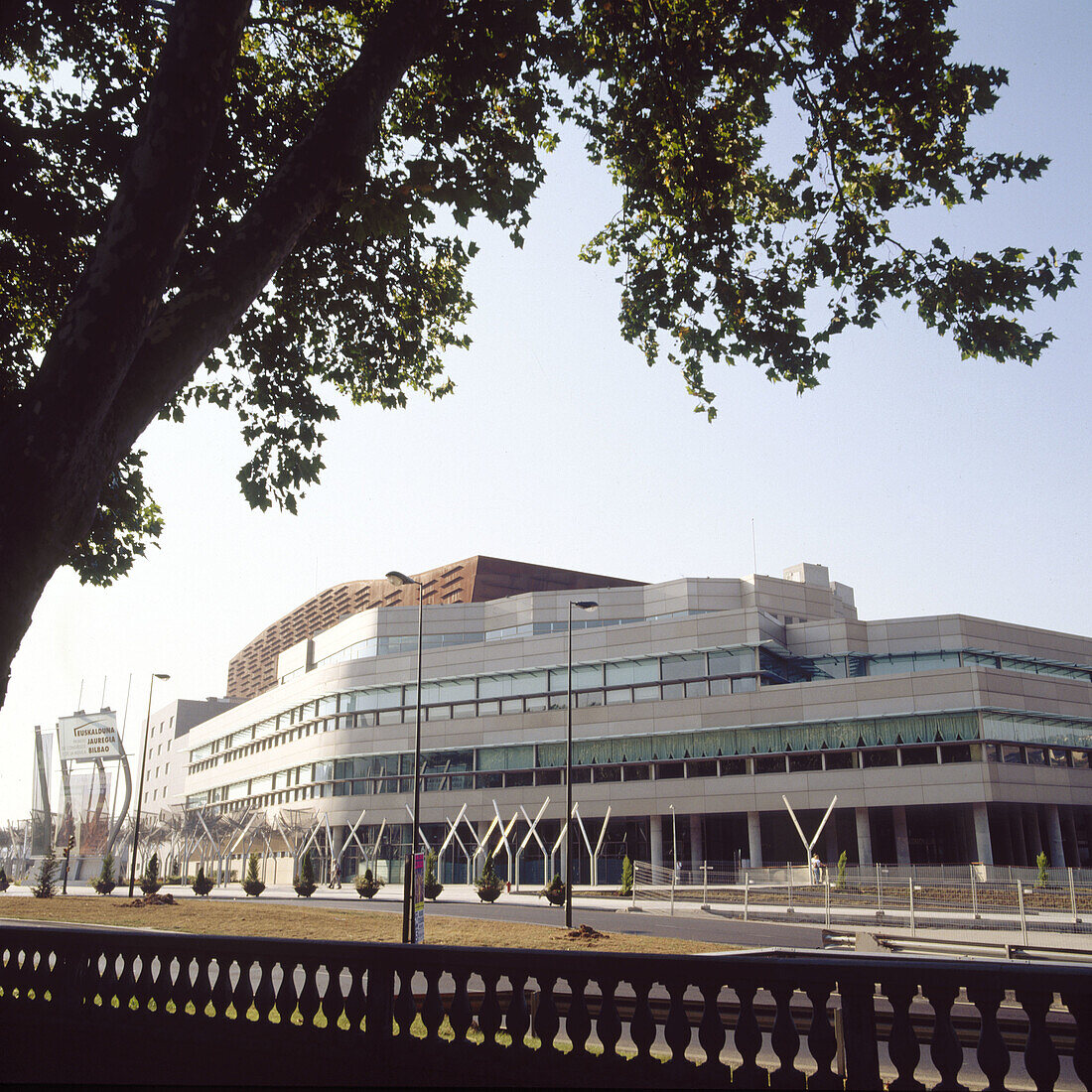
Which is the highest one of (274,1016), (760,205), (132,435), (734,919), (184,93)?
(760,205)

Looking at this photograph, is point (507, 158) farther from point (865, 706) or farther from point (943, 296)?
point (865, 706)

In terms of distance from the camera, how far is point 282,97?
38.4ft

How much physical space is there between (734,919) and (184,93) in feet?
102

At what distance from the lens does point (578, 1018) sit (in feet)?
17.0

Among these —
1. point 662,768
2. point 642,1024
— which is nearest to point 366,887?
point 662,768

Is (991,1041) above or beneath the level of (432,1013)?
above

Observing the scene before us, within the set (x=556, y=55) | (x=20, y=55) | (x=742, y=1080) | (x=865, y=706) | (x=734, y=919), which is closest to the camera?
(x=742, y=1080)

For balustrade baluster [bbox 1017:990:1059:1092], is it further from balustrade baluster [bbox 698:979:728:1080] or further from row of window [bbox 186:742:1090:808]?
row of window [bbox 186:742:1090:808]

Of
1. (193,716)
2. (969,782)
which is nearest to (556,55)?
(969,782)

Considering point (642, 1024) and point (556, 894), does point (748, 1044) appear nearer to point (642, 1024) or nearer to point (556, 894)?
point (642, 1024)

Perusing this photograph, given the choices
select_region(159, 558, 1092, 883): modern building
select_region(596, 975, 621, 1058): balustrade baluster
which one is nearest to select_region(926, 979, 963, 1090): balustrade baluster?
select_region(596, 975, 621, 1058): balustrade baluster

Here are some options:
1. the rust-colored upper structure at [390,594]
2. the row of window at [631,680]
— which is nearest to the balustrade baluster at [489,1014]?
the row of window at [631,680]

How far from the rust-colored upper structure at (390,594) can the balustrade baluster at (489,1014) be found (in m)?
63.3

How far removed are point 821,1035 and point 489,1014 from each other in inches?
70.7
